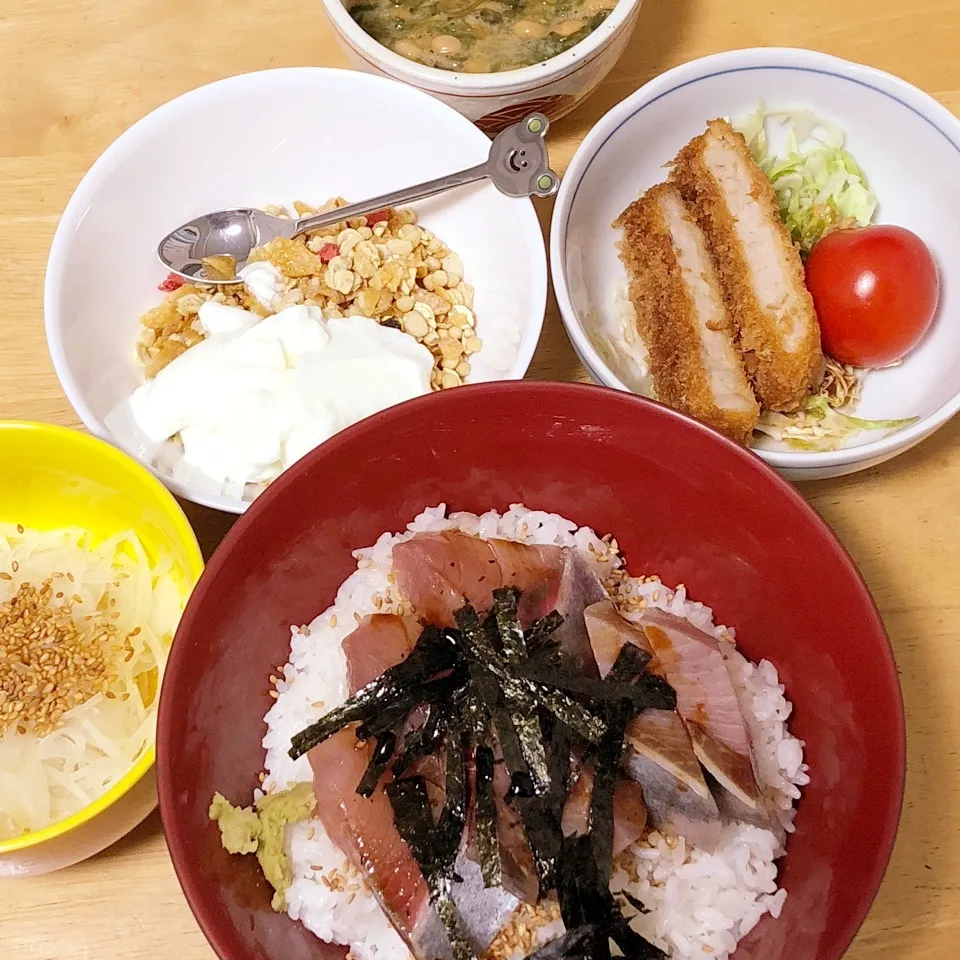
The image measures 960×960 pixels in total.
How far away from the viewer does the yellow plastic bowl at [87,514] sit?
3.46 ft

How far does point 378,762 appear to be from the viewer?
3.45ft

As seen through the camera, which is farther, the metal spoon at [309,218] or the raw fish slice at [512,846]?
the metal spoon at [309,218]

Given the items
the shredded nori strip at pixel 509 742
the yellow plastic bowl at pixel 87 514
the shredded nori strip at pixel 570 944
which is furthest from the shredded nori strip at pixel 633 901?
the yellow plastic bowl at pixel 87 514

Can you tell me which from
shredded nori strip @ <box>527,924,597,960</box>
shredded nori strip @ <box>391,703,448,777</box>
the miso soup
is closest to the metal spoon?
the miso soup

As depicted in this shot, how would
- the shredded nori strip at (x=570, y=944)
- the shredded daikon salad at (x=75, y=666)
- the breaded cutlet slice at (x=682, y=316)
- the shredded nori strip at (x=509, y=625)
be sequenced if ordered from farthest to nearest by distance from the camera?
the breaded cutlet slice at (x=682, y=316) < the shredded daikon salad at (x=75, y=666) < the shredded nori strip at (x=509, y=625) < the shredded nori strip at (x=570, y=944)

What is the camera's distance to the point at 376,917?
1108mm

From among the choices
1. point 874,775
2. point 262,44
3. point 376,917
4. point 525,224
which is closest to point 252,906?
point 376,917

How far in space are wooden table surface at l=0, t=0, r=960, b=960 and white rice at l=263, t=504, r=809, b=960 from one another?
218 mm

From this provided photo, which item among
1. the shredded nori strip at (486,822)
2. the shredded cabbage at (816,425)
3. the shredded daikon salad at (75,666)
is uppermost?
the shredded cabbage at (816,425)

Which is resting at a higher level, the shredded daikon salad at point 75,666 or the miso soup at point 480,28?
the miso soup at point 480,28

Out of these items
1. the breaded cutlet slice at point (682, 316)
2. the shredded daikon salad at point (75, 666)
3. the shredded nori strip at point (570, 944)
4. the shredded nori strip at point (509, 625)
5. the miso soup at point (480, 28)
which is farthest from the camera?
the miso soup at point (480, 28)

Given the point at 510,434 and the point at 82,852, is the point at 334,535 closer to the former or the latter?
the point at 510,434

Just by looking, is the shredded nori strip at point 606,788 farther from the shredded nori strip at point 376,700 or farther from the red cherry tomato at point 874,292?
the red cherry tomato at point 874,292

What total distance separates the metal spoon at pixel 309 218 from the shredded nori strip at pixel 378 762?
75cm
